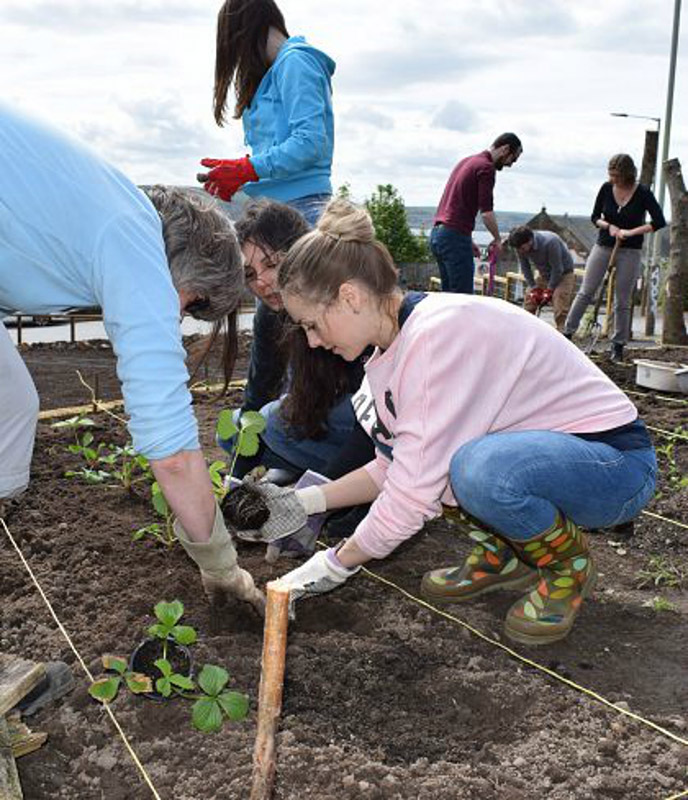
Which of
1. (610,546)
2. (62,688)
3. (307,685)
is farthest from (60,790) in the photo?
(610,546)

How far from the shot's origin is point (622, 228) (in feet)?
21.3

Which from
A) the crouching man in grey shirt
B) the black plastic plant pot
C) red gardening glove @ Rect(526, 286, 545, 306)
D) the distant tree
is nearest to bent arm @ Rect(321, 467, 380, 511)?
the black plastic plant pot

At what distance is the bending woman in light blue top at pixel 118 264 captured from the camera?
63.0 inches

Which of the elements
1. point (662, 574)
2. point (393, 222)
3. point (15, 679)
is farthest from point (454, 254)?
point (393, 222)

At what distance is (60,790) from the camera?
167cm

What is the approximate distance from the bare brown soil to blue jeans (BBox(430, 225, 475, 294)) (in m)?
3.03

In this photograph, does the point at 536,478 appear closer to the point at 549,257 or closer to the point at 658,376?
the point at 658,376

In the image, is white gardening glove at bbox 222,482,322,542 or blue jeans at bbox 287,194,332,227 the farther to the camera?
blue jeans at bbox 287,194,332,227

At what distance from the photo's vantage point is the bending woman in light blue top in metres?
1.60

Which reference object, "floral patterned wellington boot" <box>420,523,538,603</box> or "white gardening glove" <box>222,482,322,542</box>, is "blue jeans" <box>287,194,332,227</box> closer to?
"white gardening glove" <box>222,482,322,542</box>

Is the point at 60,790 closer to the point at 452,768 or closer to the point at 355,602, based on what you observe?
the point at 452,768

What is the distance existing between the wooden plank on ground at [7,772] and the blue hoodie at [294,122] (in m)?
2.06

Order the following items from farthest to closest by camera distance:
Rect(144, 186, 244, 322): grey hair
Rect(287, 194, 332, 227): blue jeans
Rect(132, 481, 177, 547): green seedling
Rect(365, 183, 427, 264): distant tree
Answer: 1. Rect(365, 183, 427, 264): distant tree
2. Rect(287, 194, 332, 227): blue jeans
3. Rect(132, 481, 177, 547): green seedling
4. Rect(144, 186, 244, 322): grey hair

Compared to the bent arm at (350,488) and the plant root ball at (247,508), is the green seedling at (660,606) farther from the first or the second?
the plant root ball at (247,508)
